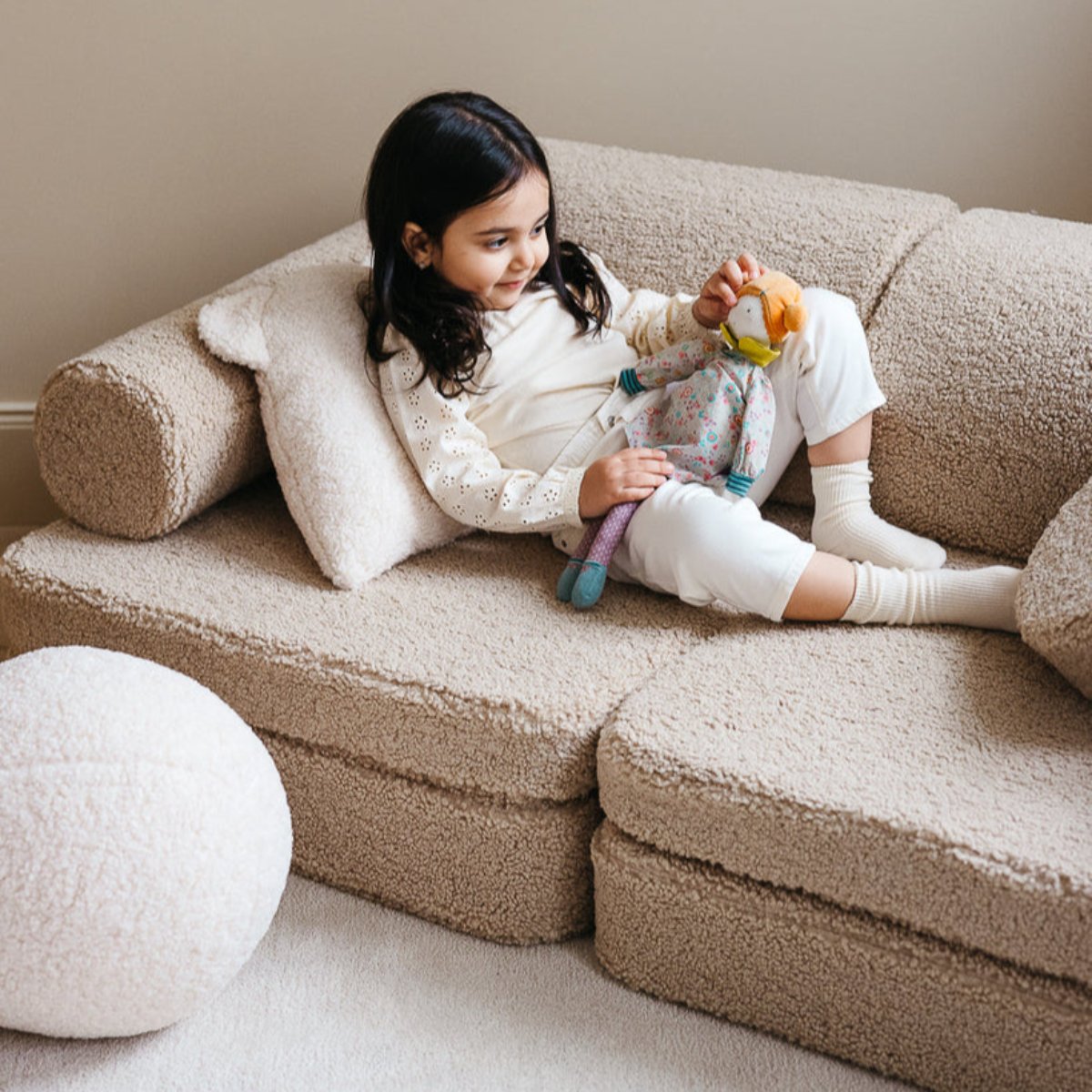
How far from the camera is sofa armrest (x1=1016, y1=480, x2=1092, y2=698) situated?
4.26 ft

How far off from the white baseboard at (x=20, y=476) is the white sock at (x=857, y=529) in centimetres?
145

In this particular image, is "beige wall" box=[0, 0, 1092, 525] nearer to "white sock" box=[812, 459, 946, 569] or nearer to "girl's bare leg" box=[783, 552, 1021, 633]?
"white sock" box=[812, 459, 946, 569]

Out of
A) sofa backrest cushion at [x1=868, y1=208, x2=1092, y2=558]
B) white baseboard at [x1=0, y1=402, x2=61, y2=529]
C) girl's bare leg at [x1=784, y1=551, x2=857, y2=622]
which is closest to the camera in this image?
girl's bare leg at [x1=784, y1=551, x2=857, y2=622]

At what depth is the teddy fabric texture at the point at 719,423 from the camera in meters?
1.58

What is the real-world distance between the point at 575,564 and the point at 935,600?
412 mm

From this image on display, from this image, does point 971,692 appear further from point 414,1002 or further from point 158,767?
point 158,767

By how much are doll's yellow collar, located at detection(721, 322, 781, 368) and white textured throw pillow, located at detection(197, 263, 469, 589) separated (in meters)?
0.41

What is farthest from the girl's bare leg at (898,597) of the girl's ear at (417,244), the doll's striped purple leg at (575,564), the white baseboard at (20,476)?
the white baseboard at (20,476)

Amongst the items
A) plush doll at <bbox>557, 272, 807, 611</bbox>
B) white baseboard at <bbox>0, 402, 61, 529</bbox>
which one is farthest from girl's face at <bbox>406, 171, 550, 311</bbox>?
white baseboard at <bbox>0, 402, 61, 529</bbox>

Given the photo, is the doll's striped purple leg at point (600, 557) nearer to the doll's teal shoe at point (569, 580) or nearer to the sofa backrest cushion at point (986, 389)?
the doll's teal shoe at point (569, 580)

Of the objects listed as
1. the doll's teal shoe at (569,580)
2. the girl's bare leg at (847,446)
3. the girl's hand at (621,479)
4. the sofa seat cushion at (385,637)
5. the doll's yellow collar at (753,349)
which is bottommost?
the sofa seat cushion at (385,637)

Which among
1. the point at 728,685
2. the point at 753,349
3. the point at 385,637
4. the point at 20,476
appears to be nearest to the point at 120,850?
the point at 385,637

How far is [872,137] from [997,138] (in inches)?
7.3

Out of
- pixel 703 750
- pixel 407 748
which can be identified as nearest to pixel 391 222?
pixel 407 748
